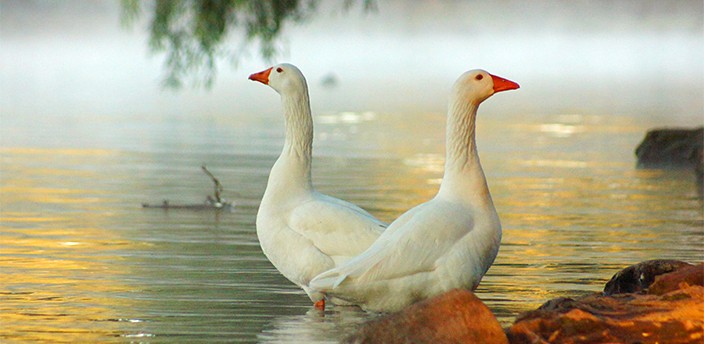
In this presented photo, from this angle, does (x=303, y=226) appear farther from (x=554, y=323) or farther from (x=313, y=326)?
(x=554, y=323)

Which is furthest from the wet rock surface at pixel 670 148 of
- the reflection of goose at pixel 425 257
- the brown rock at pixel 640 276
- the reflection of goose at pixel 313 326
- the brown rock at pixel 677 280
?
the brown rock at pixel 677 280

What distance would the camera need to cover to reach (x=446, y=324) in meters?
8.23

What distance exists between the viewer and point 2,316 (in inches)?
380

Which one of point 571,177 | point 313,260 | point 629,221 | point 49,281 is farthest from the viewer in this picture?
point 571,177

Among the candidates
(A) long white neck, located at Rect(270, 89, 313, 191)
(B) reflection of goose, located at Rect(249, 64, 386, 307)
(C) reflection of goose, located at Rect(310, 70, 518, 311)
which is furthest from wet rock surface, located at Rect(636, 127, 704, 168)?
(C) reflection of goose, located at Rect(310, 70, 518, 311)

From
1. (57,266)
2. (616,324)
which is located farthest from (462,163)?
(57,266)

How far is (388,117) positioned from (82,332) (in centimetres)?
3519

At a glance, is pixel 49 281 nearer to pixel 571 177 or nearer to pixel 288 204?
pixel 288 204

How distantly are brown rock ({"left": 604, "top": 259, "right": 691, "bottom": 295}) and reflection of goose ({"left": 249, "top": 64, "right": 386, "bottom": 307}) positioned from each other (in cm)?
159

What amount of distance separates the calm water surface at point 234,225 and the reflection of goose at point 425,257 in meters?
0.34

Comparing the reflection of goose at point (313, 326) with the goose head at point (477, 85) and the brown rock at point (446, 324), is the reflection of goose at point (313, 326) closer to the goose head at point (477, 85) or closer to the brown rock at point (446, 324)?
the brown rock at point (446, 324)

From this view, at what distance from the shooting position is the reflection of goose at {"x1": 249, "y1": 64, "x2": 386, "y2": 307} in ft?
33.1

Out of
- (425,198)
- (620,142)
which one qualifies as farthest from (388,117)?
(425,198)

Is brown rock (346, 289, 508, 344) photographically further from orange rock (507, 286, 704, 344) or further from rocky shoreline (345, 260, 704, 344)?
orange rock (507, 286, 704, 344)
